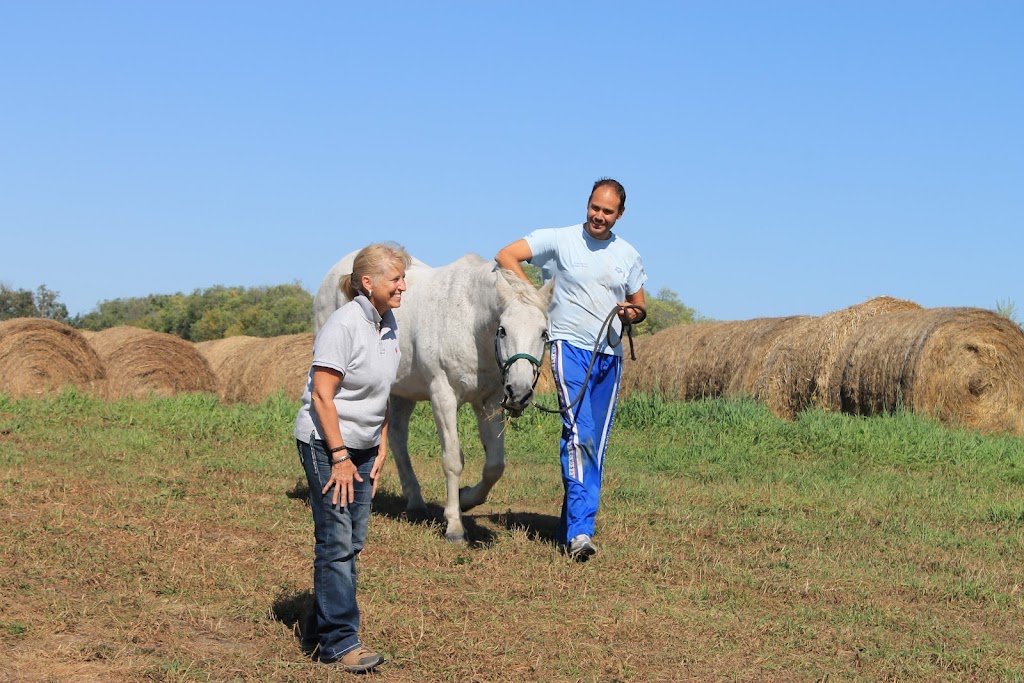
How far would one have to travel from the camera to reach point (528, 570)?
615 centimetres

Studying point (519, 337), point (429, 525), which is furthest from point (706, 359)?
point (519, 337)

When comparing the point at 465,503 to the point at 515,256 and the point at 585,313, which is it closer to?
the point at 585,313

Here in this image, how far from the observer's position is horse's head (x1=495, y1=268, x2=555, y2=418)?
6.04m

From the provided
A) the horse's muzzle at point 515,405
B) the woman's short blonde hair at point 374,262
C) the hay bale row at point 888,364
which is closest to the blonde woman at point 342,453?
the woman's short blonde hair at point 374,262

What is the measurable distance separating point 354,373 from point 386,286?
417mm

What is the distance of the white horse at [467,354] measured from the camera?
6199 millimetres

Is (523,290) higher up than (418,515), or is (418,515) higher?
(523,290)

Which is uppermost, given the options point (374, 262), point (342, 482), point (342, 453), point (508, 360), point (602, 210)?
point (602, 210)

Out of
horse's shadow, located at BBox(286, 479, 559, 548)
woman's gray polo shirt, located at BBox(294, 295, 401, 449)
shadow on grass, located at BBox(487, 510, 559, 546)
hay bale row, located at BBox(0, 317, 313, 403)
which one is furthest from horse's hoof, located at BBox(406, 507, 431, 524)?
hay bale row, located at BBox(0, 317, 313, 403)

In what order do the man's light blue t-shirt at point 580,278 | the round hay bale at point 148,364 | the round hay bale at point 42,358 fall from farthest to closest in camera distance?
the round hay bale at point 148,364
the round hay bale at point 42,358
the man's light blue t-shirt at point 580,278

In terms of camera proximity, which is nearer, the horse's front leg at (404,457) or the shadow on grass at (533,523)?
the shadow on grass at (533,523)

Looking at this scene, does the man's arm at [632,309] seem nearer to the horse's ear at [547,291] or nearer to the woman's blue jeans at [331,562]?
the horse's ear at [547,291]

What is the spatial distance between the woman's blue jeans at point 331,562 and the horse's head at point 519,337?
5.39 feet

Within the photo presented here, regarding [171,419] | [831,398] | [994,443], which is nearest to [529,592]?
[171,419]
